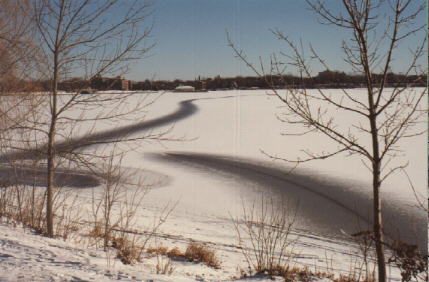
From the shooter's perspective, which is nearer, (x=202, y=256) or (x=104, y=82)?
(x=104, y=82)

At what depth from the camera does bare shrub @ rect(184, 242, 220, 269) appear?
430cm

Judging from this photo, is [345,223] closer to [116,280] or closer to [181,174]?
[181,174]

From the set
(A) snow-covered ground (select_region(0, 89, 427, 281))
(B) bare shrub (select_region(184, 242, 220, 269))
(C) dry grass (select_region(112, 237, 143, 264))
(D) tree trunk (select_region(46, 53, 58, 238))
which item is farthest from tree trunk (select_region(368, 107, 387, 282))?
(D) tree trunk (select_region(46, 53, 58, 238))

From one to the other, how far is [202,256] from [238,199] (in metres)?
3.76

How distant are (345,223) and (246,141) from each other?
8124 millimetres

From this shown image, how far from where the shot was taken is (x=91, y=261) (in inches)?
122

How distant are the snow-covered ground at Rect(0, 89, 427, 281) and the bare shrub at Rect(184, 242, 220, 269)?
0.48 ft

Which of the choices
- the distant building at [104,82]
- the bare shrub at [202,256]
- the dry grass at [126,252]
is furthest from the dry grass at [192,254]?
the distant building at [104,82]

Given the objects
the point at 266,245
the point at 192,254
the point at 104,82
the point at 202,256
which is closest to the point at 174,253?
the point at 192,254

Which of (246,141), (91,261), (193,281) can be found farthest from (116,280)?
(246,141)

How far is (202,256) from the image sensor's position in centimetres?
443

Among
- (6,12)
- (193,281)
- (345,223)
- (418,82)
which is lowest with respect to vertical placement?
(345,223)

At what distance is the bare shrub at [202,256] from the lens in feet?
14.1

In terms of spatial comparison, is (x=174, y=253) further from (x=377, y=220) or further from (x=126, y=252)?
(x=377, y=220)
